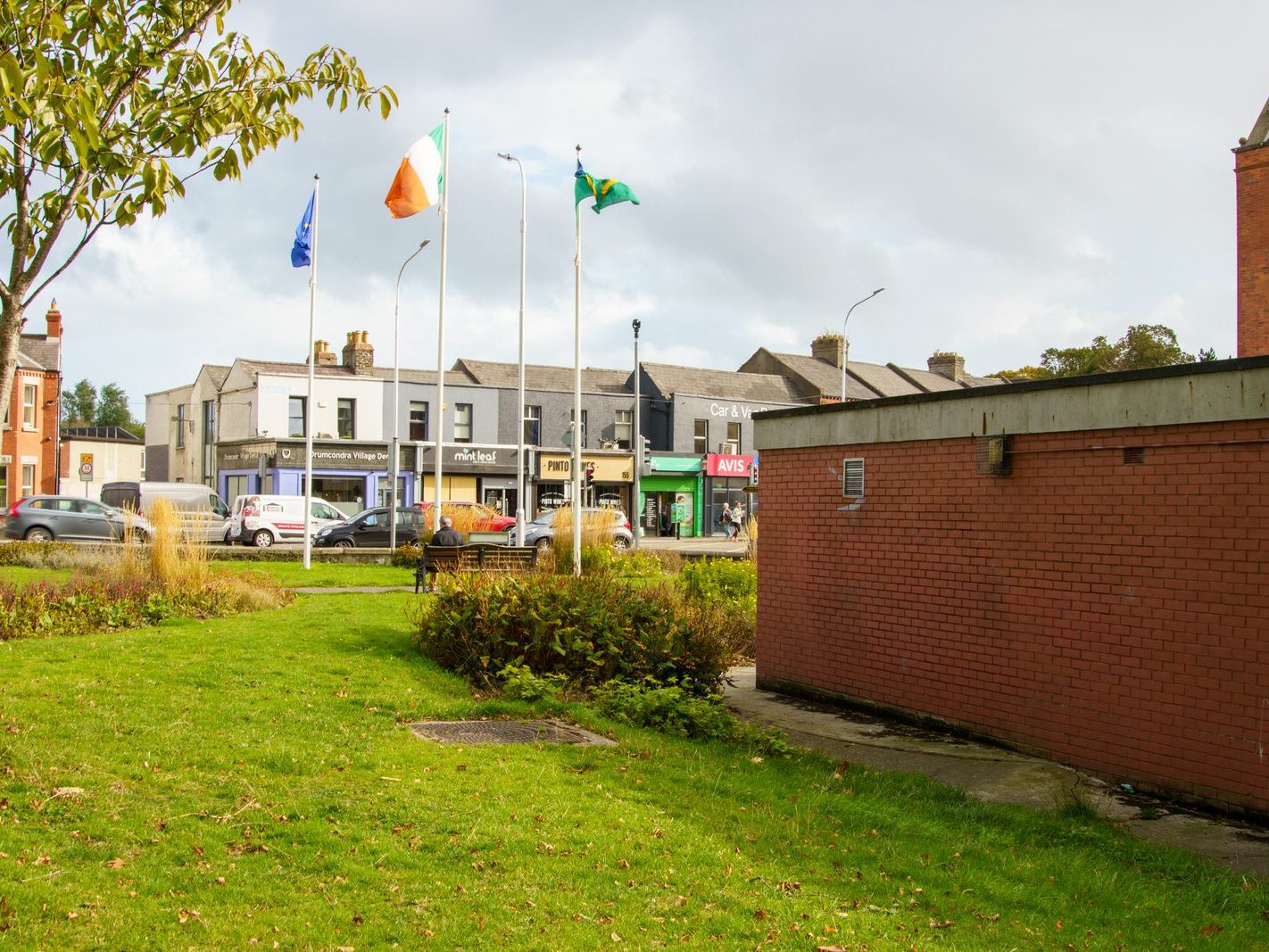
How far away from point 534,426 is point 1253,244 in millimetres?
32896

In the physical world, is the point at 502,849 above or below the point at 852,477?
below

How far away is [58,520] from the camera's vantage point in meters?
30.6

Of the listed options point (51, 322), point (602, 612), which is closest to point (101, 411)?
point (51, 322)

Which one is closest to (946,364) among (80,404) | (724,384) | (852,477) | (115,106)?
(724,384)

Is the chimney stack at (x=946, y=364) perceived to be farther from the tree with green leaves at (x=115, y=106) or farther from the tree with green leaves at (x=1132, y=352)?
the tree with green leaves at (x=115, y=106)

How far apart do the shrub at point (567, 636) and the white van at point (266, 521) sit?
23.3 m

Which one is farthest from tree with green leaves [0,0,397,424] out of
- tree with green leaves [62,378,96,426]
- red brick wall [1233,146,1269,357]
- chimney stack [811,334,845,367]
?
tree with green leaves [62,378,96,426]

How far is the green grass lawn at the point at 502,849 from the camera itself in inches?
185

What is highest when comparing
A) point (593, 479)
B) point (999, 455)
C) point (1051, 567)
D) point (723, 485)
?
point (593, 479)

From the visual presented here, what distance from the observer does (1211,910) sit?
555cm

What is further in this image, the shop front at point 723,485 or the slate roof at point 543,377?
the shop front at point 723,485

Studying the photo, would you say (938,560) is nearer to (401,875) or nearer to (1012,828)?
(1012,828)

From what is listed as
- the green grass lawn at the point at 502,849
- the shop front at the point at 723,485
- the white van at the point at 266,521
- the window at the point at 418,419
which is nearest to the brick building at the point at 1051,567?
the green grass lawn at the point at 502,849

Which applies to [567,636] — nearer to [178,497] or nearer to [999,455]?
[999,455]
